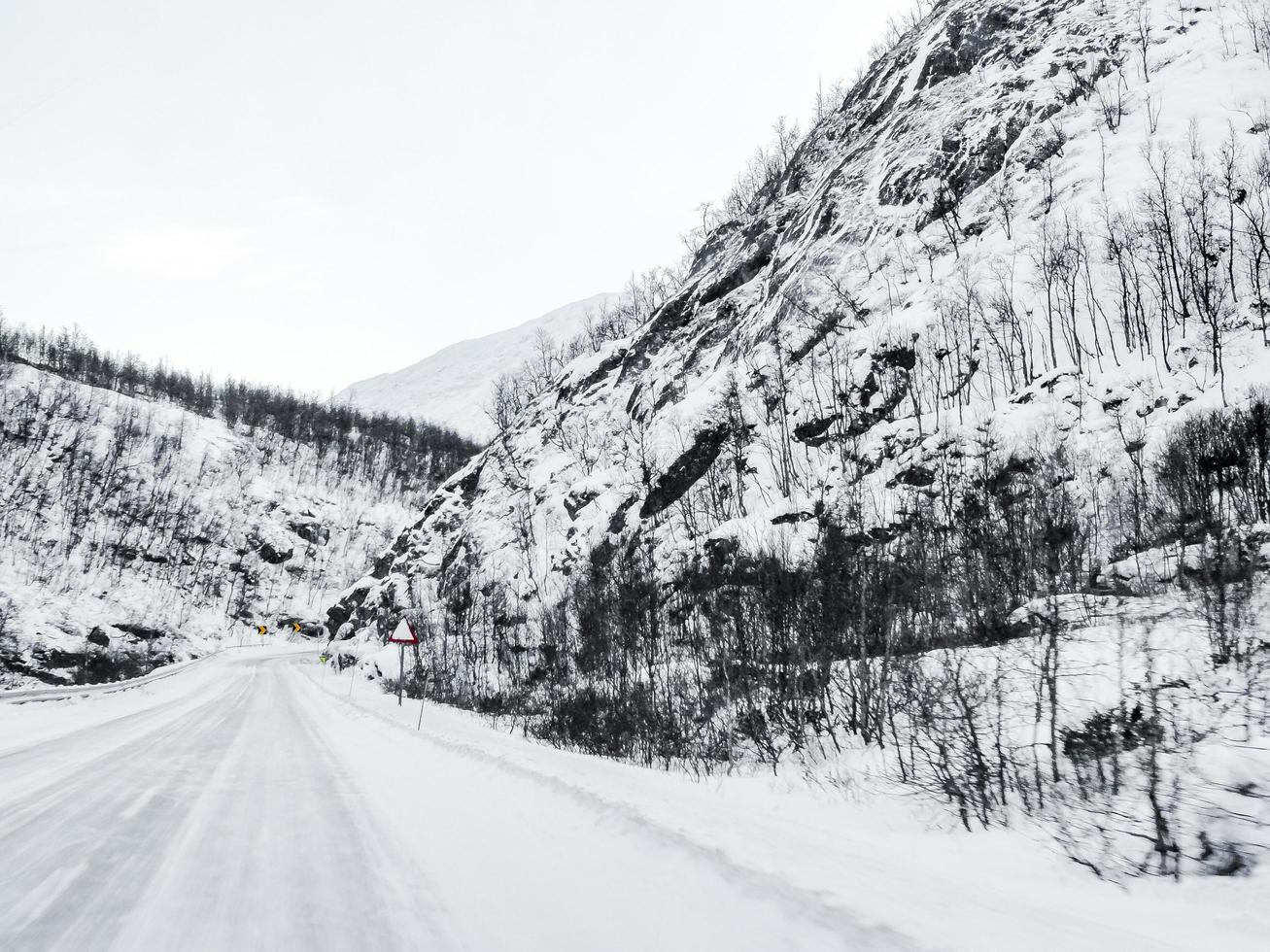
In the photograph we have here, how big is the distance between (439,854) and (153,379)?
166674 millimetres

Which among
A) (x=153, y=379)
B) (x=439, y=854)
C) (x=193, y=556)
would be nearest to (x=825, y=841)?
(x=439, y=854)

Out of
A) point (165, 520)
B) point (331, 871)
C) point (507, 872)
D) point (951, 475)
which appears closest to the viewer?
point (331, 871)

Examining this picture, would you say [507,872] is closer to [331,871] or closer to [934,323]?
[331,871]

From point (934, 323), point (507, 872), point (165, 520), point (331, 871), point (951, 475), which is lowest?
point (507, 872)

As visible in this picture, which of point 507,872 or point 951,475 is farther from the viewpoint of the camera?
point 951,475

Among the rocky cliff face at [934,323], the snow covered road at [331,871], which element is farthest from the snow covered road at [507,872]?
the rocky cliff face at [934,323]

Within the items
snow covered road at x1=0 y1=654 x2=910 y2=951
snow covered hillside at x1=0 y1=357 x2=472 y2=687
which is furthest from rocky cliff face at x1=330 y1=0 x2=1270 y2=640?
snow covered hillside at x1=0 y1=357 x2=472 y2=687

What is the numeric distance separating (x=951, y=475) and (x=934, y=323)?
46.7 feet

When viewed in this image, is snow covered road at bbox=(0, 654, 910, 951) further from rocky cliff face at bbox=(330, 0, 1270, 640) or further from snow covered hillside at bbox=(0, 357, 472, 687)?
snow covered hillside at bbox=(0, 357, 472, 687)

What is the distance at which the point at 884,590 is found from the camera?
1536cm

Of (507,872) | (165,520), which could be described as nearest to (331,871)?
(507,872)

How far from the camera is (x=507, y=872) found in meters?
4.50

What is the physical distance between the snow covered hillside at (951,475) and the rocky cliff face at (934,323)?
0.25m

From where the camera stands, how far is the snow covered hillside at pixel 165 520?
2995 inches
